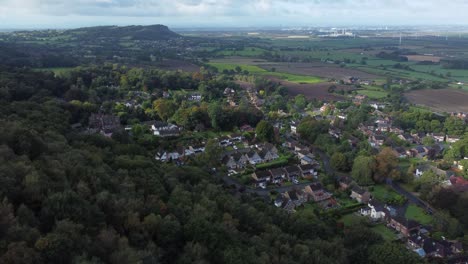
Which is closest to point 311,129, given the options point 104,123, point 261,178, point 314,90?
point 261,178

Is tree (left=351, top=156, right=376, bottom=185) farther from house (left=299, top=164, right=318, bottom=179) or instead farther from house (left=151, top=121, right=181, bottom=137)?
house (left=151, top=121, right=181, bottom=137)

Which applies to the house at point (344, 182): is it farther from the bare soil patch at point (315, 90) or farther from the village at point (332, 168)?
the bare soil patch at point (315, 90)

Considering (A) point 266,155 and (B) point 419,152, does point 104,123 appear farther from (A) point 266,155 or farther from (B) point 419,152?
(B) point 419,152

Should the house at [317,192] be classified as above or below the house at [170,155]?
below

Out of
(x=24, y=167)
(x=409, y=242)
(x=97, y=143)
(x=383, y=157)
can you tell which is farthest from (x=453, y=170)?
(x=24, y=167)

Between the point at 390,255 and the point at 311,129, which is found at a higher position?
the point at 311,129

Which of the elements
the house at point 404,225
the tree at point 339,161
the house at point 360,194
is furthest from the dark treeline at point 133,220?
the tree at point 339,161
